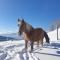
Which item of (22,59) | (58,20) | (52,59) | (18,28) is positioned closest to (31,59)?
(22,59)

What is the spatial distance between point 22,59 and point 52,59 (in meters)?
1.12

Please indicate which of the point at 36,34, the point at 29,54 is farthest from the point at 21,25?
the point at 29,54

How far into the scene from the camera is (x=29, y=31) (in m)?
7.44

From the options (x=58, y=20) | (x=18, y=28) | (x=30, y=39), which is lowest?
(x=30, y=39)

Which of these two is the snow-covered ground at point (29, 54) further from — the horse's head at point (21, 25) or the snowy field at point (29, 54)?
the horse's head at point (21, 25)

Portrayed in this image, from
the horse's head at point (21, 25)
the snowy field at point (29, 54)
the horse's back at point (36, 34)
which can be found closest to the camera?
the snowy field at point (29, 54)

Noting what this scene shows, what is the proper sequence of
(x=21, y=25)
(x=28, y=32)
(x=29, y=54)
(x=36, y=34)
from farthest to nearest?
1. (x=36, y=34)
2. (x=28, y=32)
3. (x=21, y=25)
4. (x=29, y=54)

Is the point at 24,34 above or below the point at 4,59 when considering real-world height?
above

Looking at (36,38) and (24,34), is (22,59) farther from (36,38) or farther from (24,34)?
(36,38)

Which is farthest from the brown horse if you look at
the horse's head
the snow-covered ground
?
the snow-covered ground

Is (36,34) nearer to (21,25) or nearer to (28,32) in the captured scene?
(28,32)

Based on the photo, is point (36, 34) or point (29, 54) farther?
point (36, 34)

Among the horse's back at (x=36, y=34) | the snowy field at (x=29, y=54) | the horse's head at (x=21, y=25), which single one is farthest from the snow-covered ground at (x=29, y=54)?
the horse's head at (x=21, y=25)

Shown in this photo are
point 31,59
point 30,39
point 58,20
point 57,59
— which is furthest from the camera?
point 58,20
